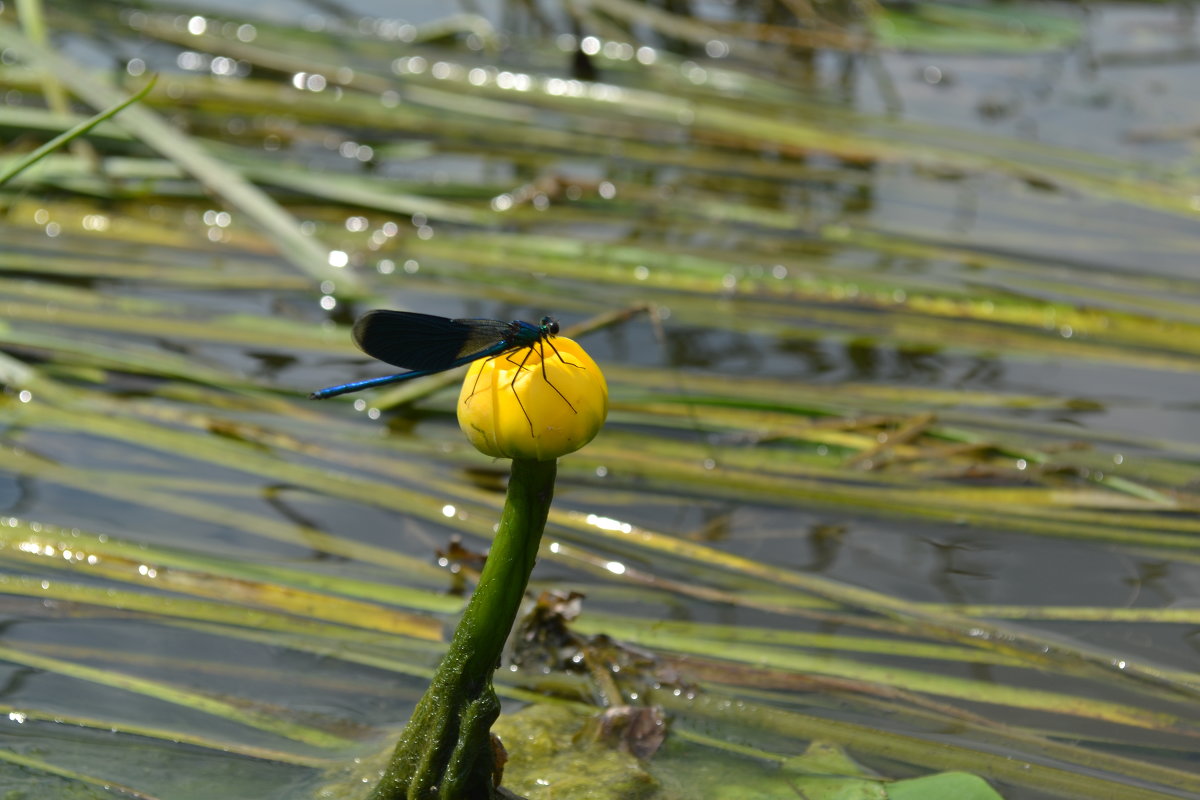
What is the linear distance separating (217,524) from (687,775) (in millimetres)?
1217

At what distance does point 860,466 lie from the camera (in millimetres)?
3041

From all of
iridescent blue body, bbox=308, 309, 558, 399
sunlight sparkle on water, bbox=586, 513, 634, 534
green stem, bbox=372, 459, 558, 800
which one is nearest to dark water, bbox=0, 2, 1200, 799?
sunlight sparkle on water, bbox=586, 513, 634, 534

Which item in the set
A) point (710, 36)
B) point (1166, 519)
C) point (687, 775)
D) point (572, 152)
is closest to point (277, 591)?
point (687, 775)

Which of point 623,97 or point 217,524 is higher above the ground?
point 623,97

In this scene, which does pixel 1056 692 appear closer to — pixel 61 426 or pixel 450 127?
pixel 61 426

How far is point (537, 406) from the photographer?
132cm

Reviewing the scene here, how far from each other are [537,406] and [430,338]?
31 cm

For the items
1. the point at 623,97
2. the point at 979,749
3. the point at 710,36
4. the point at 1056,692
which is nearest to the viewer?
the point at 979,749

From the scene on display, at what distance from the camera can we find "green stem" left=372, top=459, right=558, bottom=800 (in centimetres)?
145

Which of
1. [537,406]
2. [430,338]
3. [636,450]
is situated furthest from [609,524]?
[537,406]

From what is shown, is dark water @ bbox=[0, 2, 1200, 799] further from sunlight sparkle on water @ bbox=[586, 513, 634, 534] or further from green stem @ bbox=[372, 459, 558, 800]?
green stem @ bbox=[372, 459, 558, 800]

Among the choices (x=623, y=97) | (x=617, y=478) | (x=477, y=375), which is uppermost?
(x=623, y=97)

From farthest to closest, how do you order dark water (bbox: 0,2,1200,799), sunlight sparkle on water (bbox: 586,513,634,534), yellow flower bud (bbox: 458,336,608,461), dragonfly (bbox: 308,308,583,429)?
sunlight sparkle on water (bbox: 586,513,634,534)
dark water (bbox: 0,2,1200,799)
dragonfly (bbox: 308,308,583,429)
yellow flower bud (bbox: 458,336,608,461)

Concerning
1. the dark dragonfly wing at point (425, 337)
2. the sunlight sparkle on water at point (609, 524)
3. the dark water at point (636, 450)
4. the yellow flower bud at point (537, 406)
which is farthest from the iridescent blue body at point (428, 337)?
the sunlight sparkle on water at point (609, 524)
